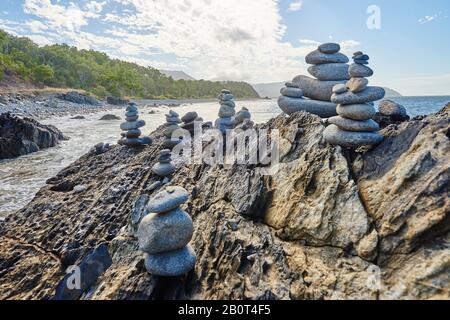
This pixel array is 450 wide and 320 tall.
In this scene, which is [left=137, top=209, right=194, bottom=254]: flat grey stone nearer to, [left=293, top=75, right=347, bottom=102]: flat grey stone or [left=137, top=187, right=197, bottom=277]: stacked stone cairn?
[left=137, top=187, right=197, bottom=277]: stacked stone cairn

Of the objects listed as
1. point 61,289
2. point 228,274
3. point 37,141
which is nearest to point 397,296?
point 228,274

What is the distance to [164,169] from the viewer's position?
448 inches

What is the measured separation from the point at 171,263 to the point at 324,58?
372 inches

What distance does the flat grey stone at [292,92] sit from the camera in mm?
11695

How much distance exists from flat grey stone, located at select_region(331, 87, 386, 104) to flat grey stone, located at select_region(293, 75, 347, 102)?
3015mm

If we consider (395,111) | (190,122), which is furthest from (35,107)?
(395,111)

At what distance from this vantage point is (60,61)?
108m

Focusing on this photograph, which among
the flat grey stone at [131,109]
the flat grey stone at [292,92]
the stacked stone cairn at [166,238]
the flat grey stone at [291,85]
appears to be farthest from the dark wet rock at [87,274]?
the flat grey stone at [131,109]

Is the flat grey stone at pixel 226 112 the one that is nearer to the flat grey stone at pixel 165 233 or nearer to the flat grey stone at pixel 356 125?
the flat grey stone at pixel 356 125

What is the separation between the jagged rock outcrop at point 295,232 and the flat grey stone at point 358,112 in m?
0.67

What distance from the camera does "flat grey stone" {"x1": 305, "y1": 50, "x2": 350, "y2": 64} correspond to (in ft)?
39.2

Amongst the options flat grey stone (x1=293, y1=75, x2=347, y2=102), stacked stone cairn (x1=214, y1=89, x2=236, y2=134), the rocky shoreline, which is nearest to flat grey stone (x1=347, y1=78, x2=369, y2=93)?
flat grey stone (x1=293, y1=75, x2=347, y2=102)

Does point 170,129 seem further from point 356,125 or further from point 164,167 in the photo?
point 356,125

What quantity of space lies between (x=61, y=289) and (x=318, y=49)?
37.1 ft
